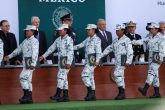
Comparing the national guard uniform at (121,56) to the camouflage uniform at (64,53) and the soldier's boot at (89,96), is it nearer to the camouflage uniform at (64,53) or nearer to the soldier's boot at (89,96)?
the soldier's boot at (89,96)

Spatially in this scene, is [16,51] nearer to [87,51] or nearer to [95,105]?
[87,51]

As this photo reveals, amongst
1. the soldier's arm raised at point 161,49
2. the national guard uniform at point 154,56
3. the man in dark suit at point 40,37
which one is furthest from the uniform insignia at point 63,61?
the soldier's arm raised at point 161,49

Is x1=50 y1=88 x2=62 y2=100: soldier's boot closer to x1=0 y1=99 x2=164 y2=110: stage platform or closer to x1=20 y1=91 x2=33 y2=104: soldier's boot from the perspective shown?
x1=0 y1=99 x2=164 y2=110: stage platform

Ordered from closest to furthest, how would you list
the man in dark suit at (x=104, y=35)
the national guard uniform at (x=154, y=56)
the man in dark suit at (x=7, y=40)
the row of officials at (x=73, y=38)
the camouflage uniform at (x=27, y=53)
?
the camouflage uniform at (x=27, y=53)
the man in dark suit at (x=7, y=40)
the row of officials at (x=73, y=38)
the national guard uniform at (x=154, y=56)
the man in dark suit at (x=104, y=35)

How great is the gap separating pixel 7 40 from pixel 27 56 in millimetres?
700

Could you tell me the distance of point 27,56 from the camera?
18797mm

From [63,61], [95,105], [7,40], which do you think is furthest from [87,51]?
[95,105]

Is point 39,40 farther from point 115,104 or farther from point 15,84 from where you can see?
point 115,104

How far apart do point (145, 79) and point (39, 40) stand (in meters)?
2.41

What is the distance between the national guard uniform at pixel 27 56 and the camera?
18672 millimetres

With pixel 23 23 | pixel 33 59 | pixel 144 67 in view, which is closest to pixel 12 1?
pixel 23 23

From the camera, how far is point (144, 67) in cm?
1983

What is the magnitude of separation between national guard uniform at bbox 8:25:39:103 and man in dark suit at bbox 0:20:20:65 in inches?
16.6

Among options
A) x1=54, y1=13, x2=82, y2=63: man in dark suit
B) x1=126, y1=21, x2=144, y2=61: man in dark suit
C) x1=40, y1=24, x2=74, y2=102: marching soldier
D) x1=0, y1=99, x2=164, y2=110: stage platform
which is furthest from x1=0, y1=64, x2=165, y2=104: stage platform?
x1=0, y1=99, x2=164, y2=110: stage platform
